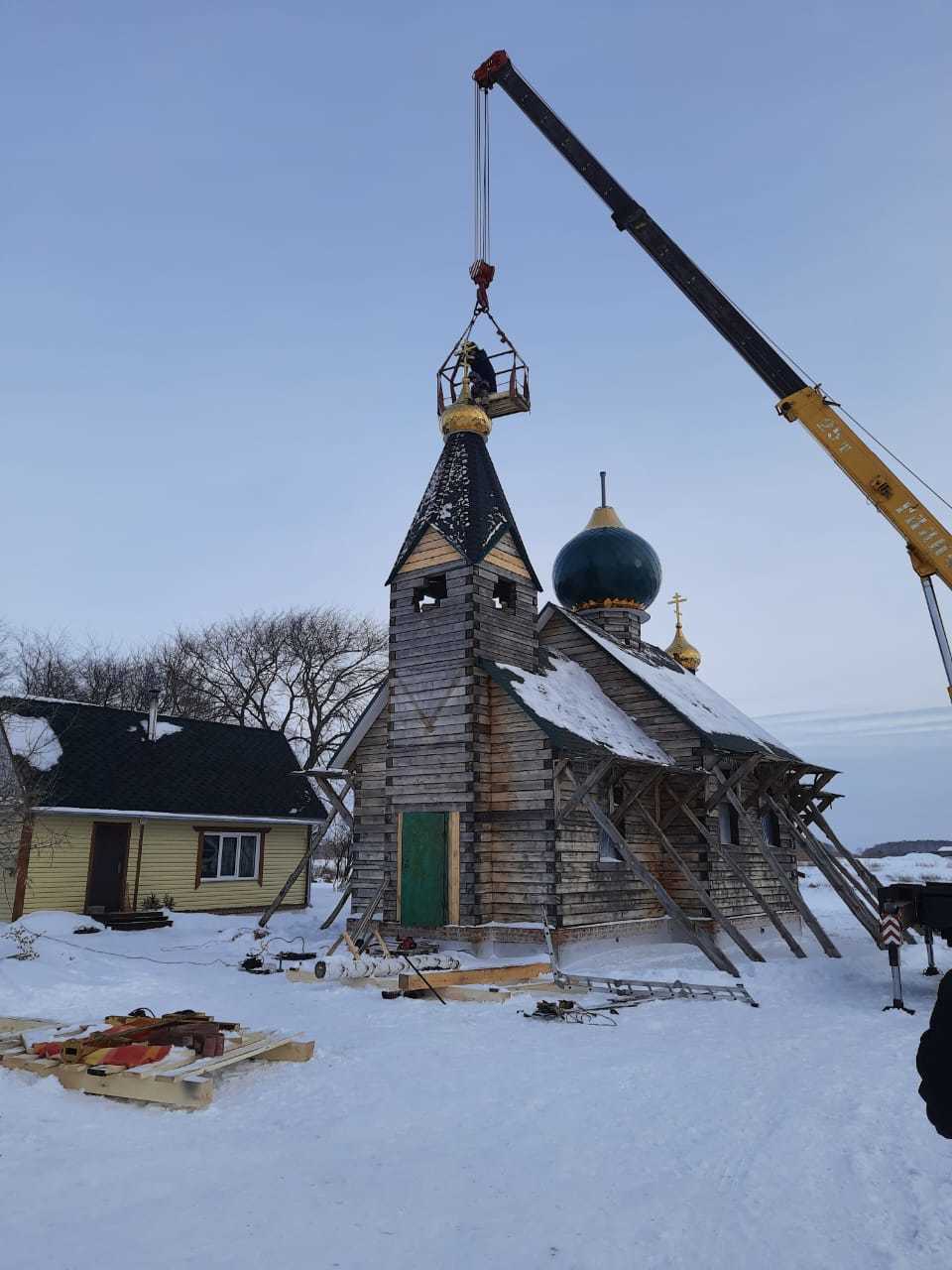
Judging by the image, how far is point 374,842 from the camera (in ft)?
66.6

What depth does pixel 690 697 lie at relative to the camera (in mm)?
25703

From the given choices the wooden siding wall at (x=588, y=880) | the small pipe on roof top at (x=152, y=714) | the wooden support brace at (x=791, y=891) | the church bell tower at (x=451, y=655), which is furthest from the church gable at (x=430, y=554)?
the small pipe on roof top at (x=152, y=714)

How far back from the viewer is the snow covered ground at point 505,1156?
4.96 meters

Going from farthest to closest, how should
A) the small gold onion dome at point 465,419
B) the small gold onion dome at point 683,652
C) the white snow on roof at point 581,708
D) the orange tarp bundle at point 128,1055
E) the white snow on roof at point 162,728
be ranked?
→ the small gold onion dome at point 683,652, the white snow on roof at point 162,728, the small gold onion dome at point 465,419, the white snow on roof at point 581,708, the orange tarp bundle at point 128,1055

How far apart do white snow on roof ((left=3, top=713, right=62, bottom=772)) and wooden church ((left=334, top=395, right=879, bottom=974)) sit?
7.53 m

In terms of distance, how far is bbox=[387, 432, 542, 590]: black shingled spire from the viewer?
66.4 feet

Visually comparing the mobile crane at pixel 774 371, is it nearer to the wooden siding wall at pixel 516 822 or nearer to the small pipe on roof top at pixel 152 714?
the wooden siding wall at pixel 516 822

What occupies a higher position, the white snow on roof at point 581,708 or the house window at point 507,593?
the house window at point 507,593

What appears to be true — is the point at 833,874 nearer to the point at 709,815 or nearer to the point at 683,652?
the point at 709,815

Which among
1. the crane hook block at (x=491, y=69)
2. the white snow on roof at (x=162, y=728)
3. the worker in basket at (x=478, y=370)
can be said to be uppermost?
the crane hook block at (x=491, y=69)

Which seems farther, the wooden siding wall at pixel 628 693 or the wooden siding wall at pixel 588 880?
the wooden siding wall at pixel 628 693

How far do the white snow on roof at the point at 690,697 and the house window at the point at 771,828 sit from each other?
2.13 m

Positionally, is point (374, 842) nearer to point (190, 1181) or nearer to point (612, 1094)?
point (612, 1094)

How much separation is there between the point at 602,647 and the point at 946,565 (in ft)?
33.4
